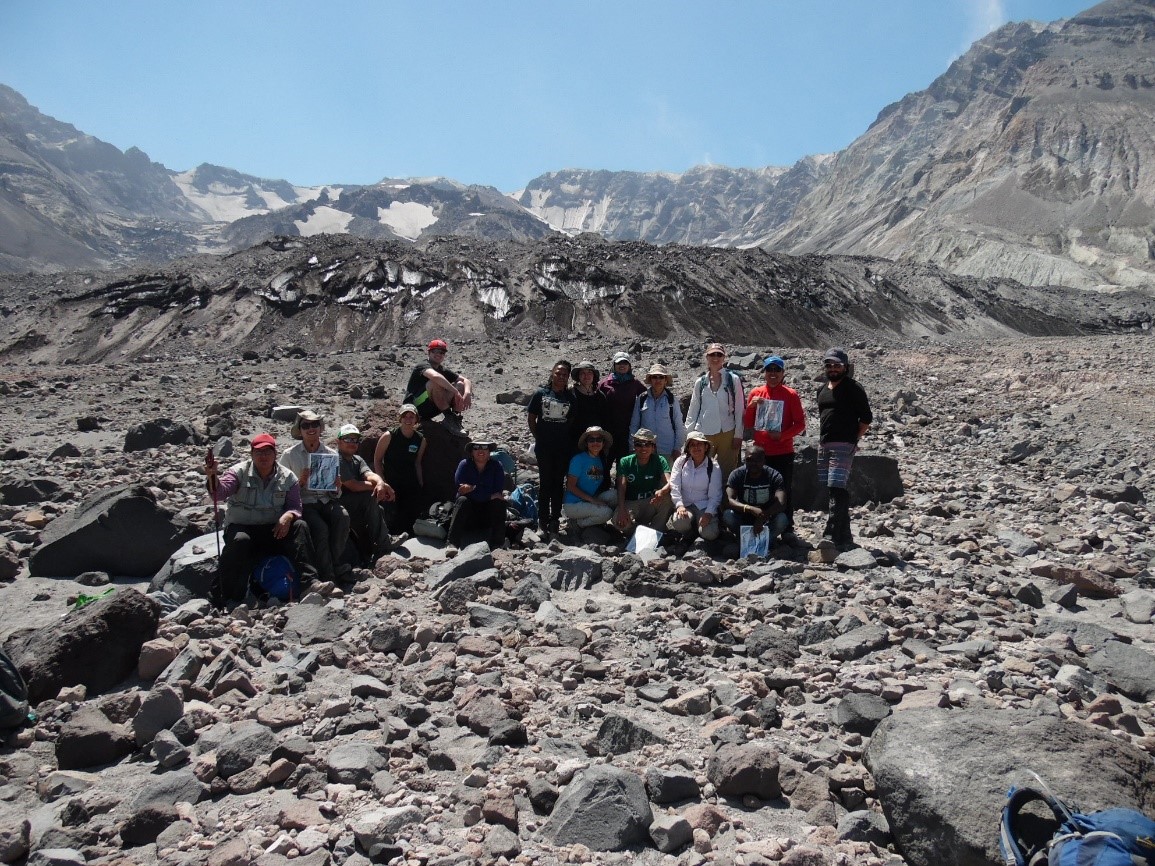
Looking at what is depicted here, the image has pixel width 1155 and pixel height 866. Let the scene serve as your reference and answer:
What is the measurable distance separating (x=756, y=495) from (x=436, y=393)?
3.39 meters

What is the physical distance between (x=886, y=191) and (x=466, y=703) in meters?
154

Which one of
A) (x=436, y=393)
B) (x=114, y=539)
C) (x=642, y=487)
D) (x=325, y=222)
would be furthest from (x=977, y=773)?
(x=325, y=222)

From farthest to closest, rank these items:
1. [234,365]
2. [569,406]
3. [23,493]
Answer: [234,365] → [23,493] → [569,406]

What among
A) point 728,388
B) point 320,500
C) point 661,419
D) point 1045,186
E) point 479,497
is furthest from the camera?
point 1045,186

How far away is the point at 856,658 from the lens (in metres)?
4.99

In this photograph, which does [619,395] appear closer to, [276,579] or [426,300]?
[276,579]

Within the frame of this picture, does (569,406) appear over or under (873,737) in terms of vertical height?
over

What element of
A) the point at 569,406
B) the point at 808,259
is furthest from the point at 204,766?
the point at 808,259

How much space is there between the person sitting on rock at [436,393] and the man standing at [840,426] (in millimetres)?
3666

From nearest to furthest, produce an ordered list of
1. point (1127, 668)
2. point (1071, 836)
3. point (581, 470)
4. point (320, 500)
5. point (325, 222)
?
1. point (1071, 836)
2. point (1127, 668)
3. point (320, 500)
4. point (581, 470)
5. point (325, 222)

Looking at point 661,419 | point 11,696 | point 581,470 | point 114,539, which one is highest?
point 661,419

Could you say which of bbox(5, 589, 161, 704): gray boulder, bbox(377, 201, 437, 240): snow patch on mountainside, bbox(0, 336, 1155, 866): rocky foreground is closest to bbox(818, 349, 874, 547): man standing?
bbox(0, 336, 1155, 866): rocky foreground

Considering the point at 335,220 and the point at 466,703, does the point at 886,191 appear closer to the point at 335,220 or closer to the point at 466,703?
the point at 335,220

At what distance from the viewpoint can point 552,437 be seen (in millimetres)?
7930
